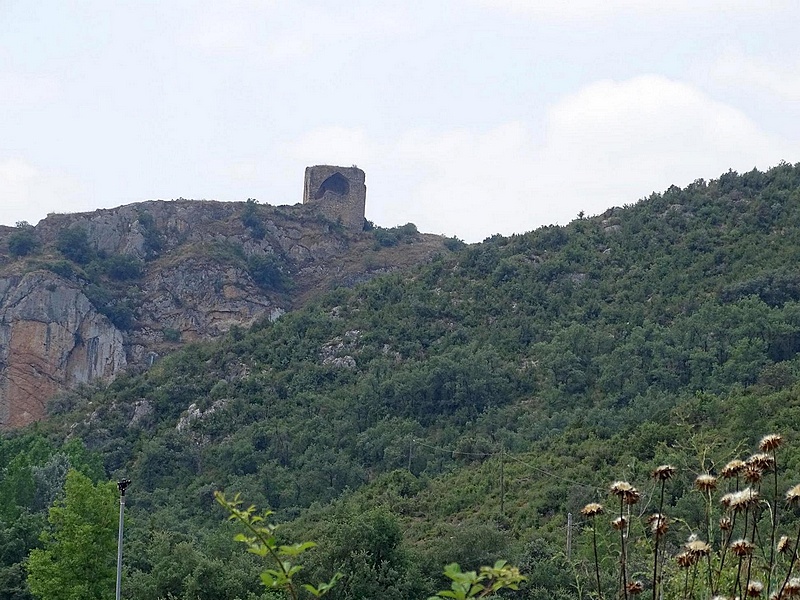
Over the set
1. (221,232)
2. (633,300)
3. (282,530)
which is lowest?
(282,530)

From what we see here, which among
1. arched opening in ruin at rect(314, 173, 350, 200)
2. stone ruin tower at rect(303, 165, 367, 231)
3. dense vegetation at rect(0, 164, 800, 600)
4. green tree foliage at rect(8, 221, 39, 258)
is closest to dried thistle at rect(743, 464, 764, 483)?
dense vegetation at rect(0, 164, 800, 600)

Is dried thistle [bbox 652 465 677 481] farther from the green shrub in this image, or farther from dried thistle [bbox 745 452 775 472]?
the green shrub

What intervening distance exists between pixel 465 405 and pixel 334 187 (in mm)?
36824

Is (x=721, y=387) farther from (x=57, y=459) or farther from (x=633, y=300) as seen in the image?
(x=57, y=459)

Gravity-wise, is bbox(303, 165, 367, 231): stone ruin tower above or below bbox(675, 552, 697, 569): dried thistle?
above

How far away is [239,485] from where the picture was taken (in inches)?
1610

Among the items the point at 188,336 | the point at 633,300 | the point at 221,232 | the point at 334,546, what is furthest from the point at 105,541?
the point at 221,232

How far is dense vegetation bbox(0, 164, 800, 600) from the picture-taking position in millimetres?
27672

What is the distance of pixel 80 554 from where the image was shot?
25.8 meters

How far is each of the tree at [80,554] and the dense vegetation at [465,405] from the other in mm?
1184

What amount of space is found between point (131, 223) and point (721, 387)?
4546cm

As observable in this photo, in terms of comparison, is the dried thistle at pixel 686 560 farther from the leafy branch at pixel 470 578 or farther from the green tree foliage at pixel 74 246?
the green tree foliage at pixel 74 246

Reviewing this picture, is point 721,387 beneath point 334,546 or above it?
above

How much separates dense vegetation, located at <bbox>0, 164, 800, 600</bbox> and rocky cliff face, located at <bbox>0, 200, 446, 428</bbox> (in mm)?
8956
